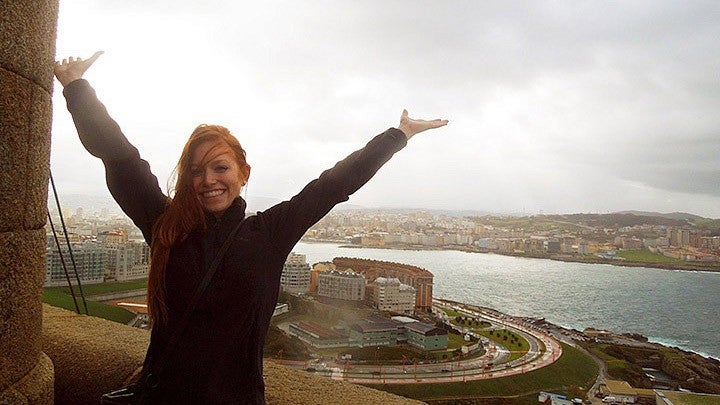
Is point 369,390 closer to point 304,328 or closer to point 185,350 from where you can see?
point 185,350

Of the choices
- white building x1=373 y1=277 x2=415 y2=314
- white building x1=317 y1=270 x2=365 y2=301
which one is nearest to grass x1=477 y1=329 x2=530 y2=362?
white building x1=373 y1=277 x2=415 y2=314

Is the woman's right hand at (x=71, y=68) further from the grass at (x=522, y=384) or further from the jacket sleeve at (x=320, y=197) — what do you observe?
the grass at (x=522, y=384)

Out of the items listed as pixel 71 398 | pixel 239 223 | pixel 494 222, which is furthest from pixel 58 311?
pixel 494 222

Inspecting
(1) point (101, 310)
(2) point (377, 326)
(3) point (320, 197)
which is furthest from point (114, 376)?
(2) point (377, 326)

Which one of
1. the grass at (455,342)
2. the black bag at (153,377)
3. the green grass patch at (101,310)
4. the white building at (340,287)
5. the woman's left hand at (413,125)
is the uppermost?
the woman's left hand at (413,125)

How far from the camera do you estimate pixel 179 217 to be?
916 millimetres

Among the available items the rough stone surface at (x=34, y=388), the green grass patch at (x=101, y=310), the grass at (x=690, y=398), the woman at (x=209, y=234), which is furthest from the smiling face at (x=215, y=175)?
the grass at (x=690, y=398)

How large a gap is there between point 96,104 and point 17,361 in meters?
0.53

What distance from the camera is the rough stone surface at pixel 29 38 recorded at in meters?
0.87

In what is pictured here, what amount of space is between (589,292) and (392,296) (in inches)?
875

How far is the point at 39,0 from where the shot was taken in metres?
0.93

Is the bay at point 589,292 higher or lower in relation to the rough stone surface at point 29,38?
lower

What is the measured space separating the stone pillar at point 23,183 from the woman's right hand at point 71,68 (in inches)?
0.9

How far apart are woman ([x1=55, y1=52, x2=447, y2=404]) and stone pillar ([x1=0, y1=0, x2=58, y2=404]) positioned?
7cm
